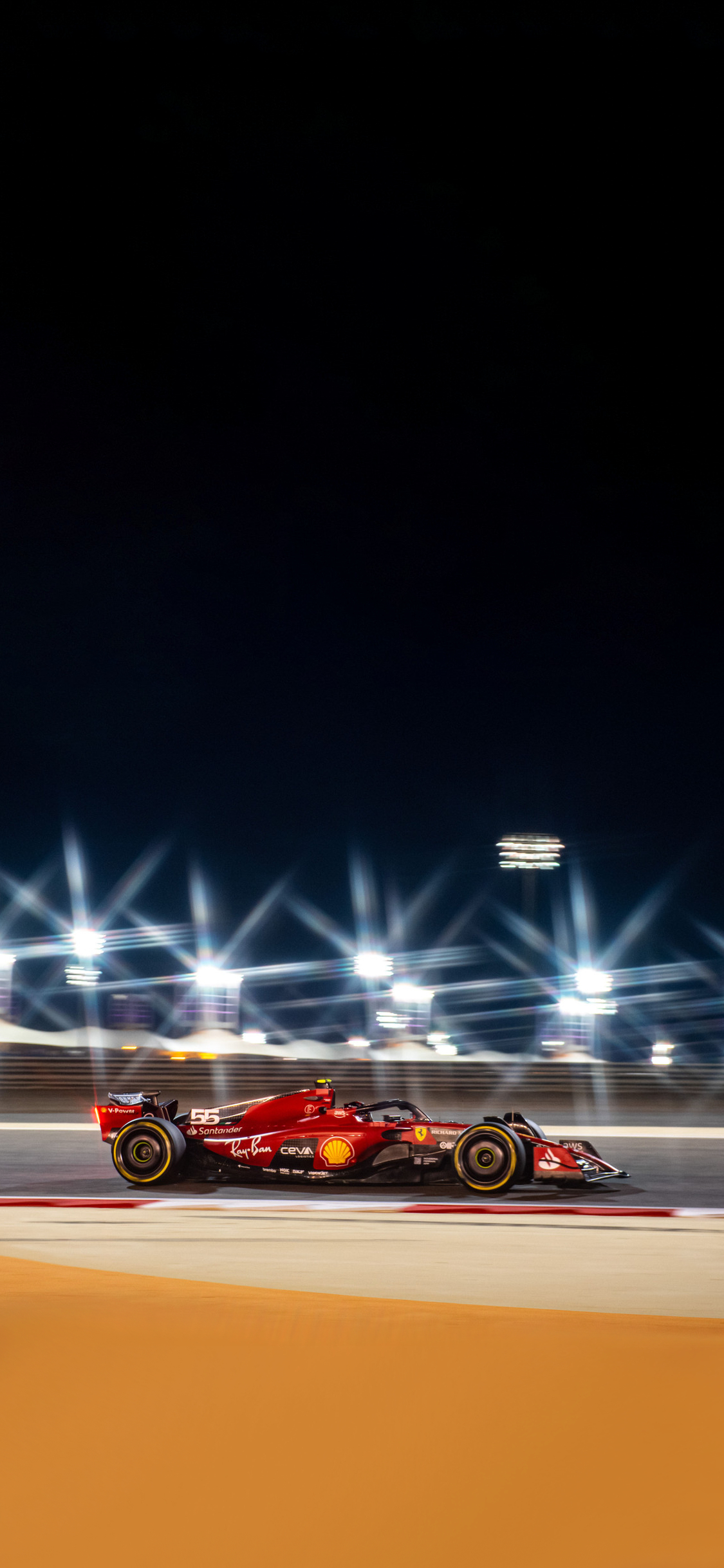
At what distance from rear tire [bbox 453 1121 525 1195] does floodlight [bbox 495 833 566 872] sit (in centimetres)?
3225

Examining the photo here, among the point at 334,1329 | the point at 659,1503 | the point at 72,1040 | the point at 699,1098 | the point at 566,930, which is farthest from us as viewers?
the point at 566,930

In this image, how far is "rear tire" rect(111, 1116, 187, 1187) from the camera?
9.47 metres

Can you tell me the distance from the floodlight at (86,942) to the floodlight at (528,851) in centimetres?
1578

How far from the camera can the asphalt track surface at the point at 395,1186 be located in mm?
9156

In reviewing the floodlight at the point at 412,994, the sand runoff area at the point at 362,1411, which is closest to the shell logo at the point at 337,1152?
the sand runoff area at the point at 362,1411

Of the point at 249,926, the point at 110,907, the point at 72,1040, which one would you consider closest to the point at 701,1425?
the point at 72,1040

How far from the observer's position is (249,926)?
238ft

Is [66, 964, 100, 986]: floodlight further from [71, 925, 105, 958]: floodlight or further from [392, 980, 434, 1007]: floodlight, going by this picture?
[392, 980, 434, 1007]: floodlight

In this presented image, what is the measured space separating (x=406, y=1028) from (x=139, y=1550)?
196 ft

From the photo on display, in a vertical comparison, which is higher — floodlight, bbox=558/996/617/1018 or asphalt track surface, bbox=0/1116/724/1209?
floodlight, bbox=558/996/617/1018

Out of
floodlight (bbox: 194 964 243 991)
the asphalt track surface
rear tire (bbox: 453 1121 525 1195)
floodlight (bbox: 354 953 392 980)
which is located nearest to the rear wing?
the asphalt track surface

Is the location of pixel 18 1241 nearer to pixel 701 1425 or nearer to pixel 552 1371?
pixel 552 1371

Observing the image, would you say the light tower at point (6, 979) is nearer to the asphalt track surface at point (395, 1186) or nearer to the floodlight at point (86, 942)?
the floodlight at point (86, 942)

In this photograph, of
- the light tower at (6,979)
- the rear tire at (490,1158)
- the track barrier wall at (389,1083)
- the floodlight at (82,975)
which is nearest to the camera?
the rear tire at (490,1158)
